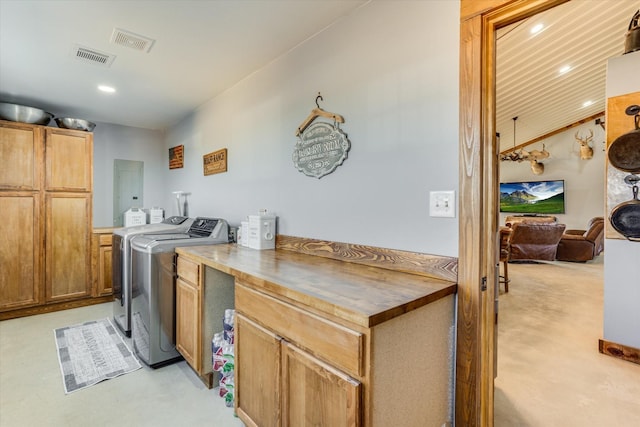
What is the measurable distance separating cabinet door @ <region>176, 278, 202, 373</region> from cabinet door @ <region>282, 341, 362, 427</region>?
3.18 ft

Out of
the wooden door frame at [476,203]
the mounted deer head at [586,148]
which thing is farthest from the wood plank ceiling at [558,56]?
the mounted deer head at [586,148]

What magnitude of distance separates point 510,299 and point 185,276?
12.9ft

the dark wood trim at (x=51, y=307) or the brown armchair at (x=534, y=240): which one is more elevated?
the brown armchair at (x=534, y=240)

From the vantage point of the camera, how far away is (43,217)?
344 centimetres

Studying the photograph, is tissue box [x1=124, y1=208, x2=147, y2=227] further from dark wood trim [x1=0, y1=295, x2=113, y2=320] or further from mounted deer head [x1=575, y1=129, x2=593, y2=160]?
mounted deer head [x1=575, y1=129, x2=593, y2=160]

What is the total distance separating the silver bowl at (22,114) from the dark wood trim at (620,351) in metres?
5.86

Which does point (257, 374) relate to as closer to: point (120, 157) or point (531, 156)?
point (120, 157)

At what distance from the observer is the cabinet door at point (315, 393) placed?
1015 mm

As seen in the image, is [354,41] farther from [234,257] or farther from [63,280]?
[63,280]

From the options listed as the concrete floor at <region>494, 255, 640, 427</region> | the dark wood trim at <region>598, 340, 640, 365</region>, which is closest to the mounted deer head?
the concrete floor at <region>494, 255, 640, 427</region>

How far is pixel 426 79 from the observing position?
4.93 feet

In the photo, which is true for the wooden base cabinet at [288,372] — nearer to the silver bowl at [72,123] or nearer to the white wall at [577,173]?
the silver bowl at [72,123]

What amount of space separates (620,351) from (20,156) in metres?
5.91

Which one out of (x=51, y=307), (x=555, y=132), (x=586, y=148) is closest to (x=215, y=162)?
(x=51, y=307)
